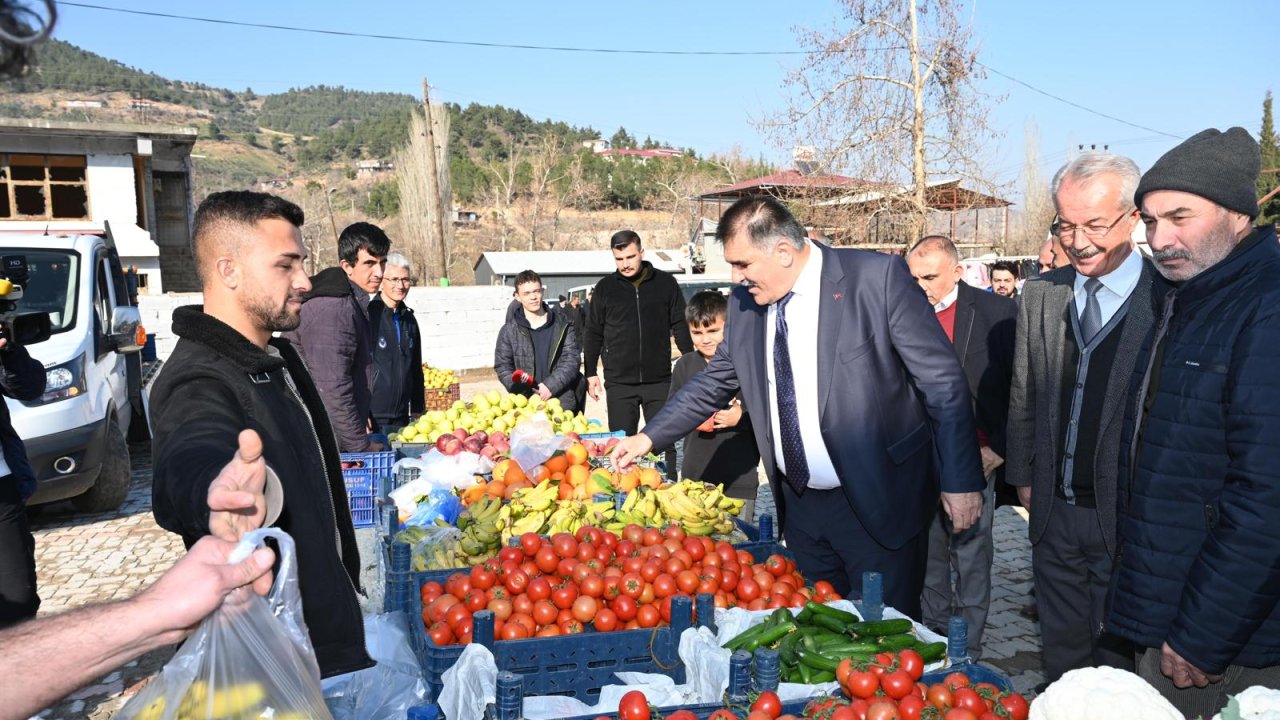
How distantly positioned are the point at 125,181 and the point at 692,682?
25.9 meters

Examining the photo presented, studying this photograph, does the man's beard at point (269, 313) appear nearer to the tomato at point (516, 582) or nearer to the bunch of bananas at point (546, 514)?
the tomato at point (516, 582)

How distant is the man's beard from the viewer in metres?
2.42

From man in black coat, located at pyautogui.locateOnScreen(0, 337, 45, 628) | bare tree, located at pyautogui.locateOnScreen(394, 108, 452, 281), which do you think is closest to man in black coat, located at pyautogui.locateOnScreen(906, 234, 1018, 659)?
man in black coat, located at pyautogui.locateOnScreen(0, 337, 45, 628)

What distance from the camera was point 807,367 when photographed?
3756 millimetres

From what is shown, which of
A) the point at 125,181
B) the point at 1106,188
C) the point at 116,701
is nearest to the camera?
A: the point at 1106,188

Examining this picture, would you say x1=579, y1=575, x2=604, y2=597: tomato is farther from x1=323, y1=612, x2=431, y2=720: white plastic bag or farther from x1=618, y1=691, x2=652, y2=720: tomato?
x1=618, y1=691, x2=652, y2=720: tomato

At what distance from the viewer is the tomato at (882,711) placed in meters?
2.29

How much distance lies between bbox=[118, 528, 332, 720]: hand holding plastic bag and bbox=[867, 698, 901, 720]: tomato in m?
1.39

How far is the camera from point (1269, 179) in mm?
48594

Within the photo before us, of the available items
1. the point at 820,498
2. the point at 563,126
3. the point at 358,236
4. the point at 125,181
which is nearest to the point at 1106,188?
the point at 820,498

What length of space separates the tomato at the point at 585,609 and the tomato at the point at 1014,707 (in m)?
1.39

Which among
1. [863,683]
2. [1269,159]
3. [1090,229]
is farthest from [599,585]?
[1269,159]

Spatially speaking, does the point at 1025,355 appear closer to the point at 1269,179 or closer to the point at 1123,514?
the point at 1123,514

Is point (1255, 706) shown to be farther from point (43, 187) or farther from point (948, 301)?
point (43, 187)
